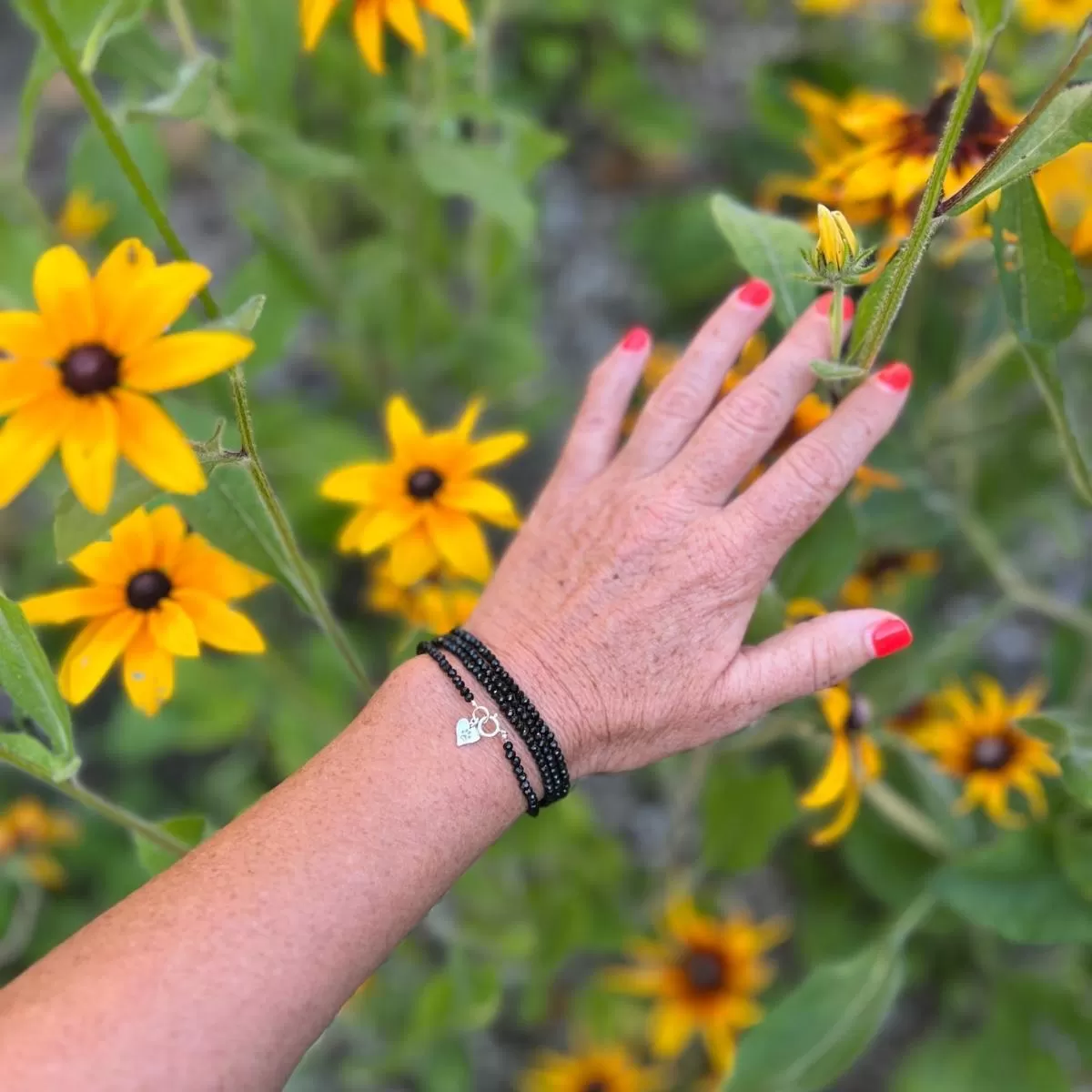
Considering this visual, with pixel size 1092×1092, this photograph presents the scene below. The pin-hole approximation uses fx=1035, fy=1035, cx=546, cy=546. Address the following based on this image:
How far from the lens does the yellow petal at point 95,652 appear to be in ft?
2.41

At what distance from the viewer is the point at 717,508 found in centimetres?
80

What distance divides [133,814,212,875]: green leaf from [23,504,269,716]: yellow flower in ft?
0.41

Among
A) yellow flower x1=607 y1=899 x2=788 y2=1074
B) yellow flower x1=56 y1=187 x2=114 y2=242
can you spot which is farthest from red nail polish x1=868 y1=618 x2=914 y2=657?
yellow flower x1=56 y1=187 x2=114 y2=242

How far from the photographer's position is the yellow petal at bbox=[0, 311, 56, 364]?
0.55 metres

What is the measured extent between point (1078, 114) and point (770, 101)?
2.76 feet

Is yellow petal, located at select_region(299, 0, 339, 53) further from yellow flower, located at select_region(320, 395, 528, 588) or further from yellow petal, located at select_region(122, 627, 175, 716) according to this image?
yellow petal, located at select_region(122, 627, 175, 716)

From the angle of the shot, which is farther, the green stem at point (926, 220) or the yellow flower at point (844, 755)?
the yellow flower at point (844, 755)

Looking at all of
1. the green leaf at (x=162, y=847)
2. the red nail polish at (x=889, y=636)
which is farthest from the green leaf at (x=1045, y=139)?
the green leaf at (x=162, y=847)

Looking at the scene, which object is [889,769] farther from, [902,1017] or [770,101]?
[770,101]

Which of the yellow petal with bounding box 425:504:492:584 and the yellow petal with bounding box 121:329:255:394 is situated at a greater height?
the yellow petal with bounding box 121:329:255:394

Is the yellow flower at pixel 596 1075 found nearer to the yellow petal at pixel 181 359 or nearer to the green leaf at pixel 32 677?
the green leaf at pixel 32 677

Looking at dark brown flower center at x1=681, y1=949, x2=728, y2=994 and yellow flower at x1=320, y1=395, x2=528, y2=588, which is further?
dark brown flower center at x1=681, y1=949, x2=728, y2=994

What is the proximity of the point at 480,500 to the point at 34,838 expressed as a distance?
93 centimetres

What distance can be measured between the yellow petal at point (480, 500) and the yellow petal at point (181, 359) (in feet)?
0.99
